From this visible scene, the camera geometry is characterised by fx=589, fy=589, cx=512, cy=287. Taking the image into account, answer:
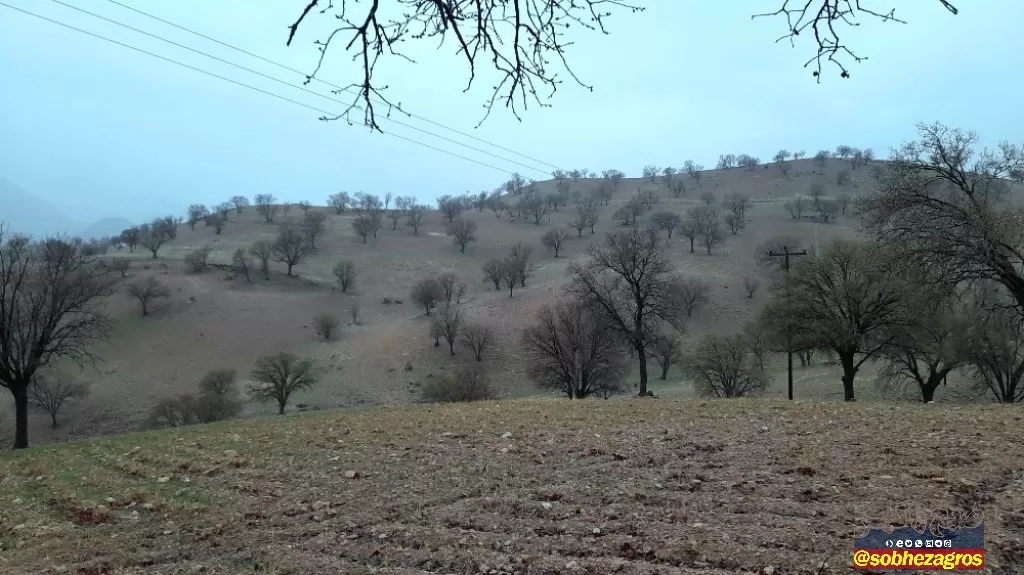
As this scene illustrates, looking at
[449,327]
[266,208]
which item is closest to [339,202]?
[266,208]

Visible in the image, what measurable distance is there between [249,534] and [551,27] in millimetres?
5216

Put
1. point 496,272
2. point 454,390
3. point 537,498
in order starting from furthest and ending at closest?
point 496,272 < point 454,390 < point 537,498

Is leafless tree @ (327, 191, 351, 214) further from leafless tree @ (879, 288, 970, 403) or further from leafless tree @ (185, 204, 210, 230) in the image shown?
leafless tree @ (879, 288, 970, 403)

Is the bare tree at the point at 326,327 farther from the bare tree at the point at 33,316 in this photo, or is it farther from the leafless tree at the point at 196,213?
the leafless tree at the point at 196,213

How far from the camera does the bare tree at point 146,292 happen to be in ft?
229

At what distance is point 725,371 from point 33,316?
32507 millimetres

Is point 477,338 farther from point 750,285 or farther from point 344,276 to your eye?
point 344,276

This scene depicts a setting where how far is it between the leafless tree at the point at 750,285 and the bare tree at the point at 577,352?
42874 mm

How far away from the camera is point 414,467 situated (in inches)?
306

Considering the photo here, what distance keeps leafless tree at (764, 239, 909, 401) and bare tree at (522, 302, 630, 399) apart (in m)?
8.23

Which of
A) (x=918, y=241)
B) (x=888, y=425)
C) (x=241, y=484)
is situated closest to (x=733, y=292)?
(x=918, y=241)

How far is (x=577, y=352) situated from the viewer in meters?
31.2

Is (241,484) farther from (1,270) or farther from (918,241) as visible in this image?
(1,270)

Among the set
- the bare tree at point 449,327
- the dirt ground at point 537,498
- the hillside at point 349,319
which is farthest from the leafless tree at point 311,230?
the dirt ground at point 537,498
